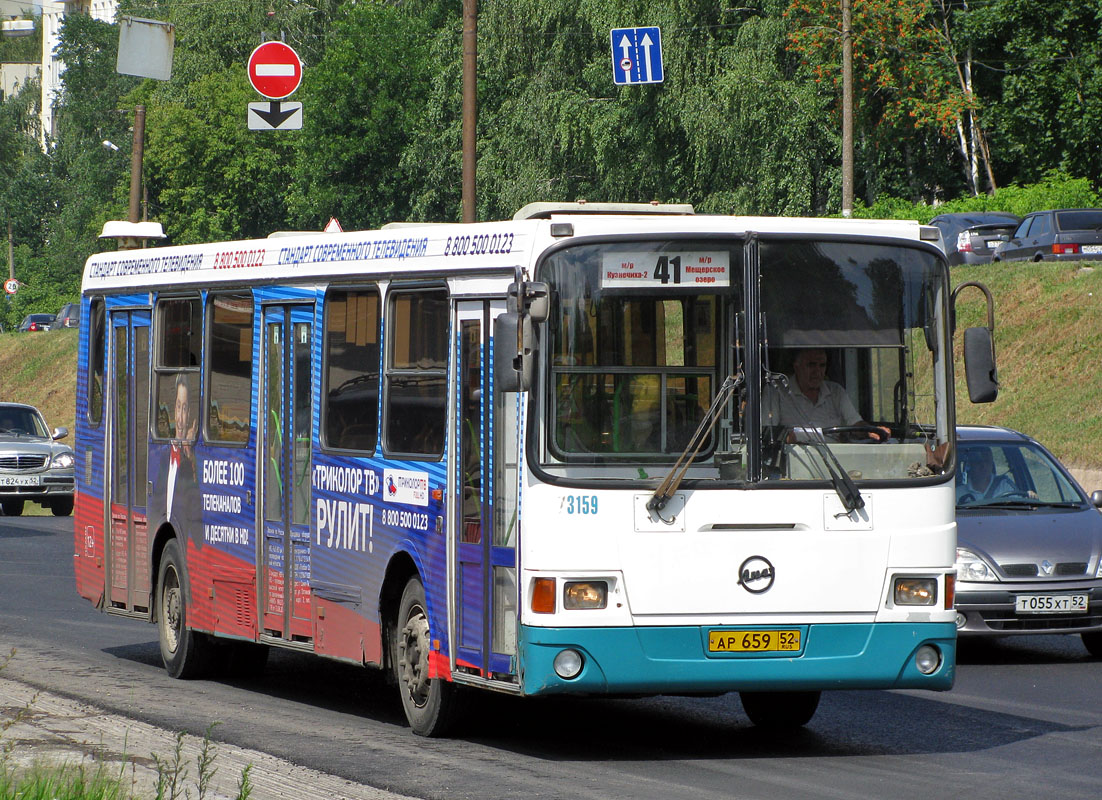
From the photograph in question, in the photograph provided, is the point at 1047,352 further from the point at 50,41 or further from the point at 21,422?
the point at 50,41

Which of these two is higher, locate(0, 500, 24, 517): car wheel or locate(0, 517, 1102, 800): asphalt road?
locate(0, 500, 24, 517): car wheel

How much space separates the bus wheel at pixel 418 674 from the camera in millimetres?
10023

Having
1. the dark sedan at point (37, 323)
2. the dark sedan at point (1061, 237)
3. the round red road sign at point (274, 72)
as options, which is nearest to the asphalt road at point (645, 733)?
the round red road sign at point (274, 72)

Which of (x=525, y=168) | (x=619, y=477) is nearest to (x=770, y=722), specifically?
(x=619, y=477)

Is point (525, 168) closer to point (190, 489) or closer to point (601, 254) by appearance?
point (190, 489)

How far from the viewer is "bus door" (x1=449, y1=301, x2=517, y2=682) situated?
9367mm

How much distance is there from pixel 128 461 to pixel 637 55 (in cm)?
2431

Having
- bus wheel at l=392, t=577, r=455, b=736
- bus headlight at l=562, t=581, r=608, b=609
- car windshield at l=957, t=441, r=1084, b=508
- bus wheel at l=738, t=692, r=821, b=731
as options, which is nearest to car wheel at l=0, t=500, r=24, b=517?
car windshield at l=957, t=441, r=1084, b=508

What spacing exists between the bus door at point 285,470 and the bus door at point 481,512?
1.88 meters

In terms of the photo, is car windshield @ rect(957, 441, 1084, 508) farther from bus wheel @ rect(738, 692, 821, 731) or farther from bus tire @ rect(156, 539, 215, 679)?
bus tire @ rect(156, 539, 215, 679)

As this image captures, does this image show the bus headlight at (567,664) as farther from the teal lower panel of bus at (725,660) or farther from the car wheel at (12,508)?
the car wheel at (12,508)

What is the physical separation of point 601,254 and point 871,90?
43451mm

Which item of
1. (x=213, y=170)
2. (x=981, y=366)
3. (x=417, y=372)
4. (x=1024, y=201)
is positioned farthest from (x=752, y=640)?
(x=213, y=170)

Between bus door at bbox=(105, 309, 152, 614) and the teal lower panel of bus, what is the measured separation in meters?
5.55
